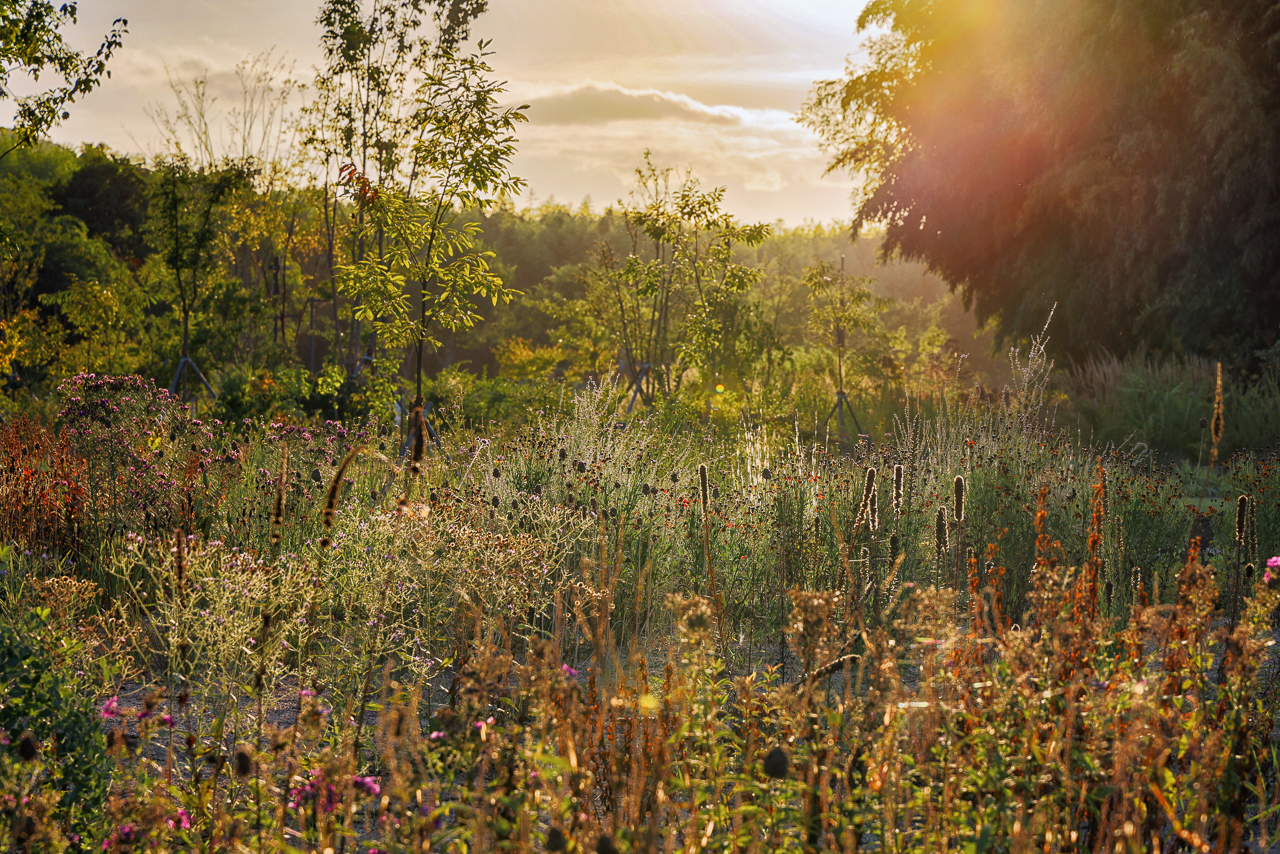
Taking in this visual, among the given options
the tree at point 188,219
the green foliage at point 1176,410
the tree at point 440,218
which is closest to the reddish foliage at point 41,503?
the tree at point 440,218

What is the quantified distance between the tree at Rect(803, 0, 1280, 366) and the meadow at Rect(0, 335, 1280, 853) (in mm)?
9382

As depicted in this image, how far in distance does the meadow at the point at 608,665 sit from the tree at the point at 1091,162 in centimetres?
938

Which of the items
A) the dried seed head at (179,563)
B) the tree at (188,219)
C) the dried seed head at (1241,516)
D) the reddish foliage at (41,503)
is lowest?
the reddish foliage at (41,503)

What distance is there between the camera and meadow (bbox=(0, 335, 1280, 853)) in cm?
188

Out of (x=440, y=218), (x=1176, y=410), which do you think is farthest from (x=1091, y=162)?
(x=440, y=218)

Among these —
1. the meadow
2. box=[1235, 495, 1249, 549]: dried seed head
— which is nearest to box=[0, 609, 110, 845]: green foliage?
the meadow

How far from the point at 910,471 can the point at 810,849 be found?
4.94 metres

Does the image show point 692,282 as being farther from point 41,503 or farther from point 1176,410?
point 41,503

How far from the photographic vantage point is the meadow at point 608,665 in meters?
1.88

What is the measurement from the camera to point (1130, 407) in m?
12.0

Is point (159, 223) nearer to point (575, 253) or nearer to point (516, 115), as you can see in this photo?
point (516, 115)

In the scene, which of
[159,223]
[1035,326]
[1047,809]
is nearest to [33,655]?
[1047,809]

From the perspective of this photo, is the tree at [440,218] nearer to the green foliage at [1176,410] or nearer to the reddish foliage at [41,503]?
the reddish foliage at [41,503]

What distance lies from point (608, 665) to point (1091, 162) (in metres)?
15.0
